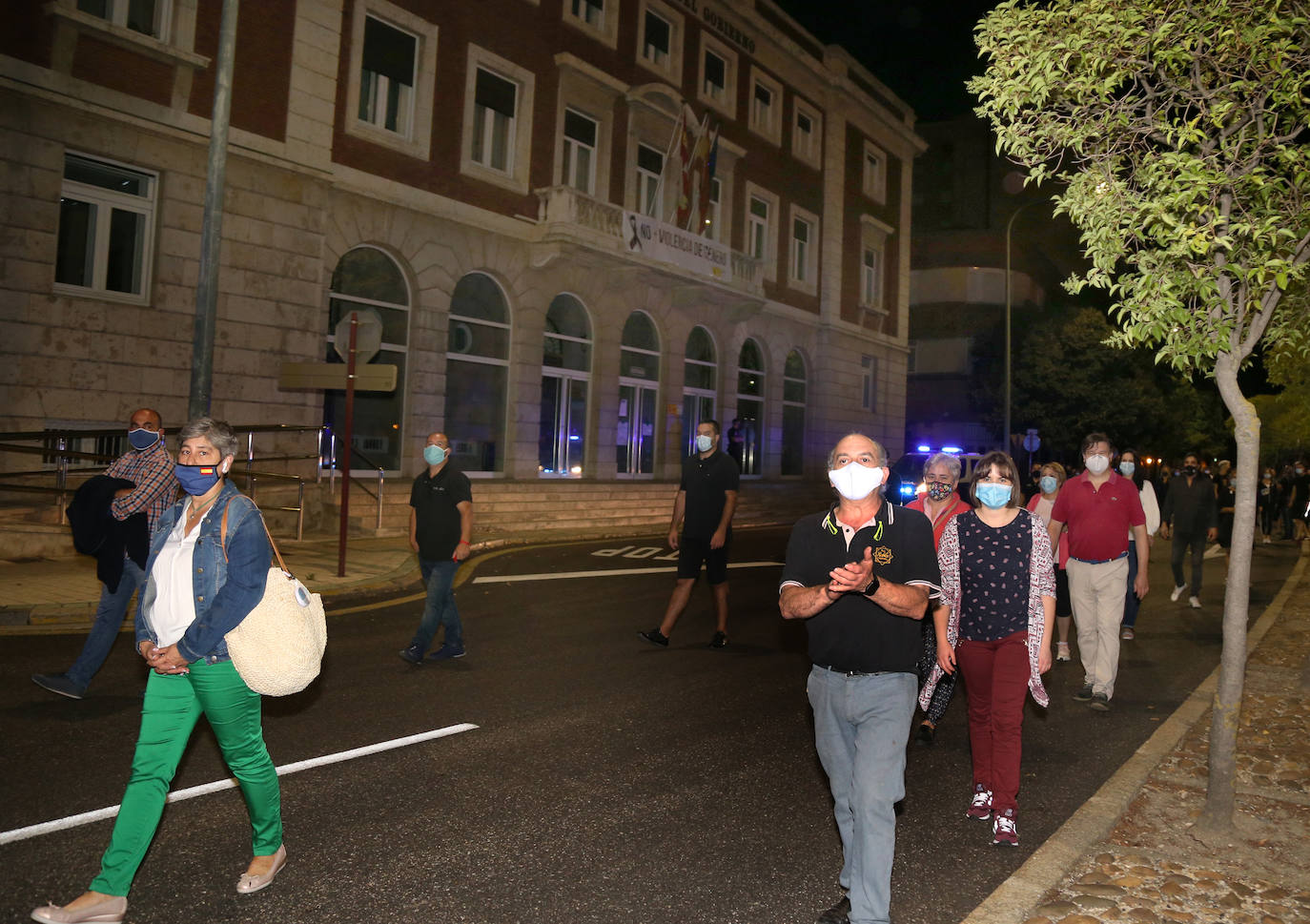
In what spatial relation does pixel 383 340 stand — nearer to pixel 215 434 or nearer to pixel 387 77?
pixel 387 77

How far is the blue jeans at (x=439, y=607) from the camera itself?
25.4 feet

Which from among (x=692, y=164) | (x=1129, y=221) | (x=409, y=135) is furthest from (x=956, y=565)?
(x=692, y=164)

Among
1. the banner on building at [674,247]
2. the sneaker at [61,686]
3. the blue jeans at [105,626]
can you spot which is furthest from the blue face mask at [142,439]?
the banner on building at [674,247]

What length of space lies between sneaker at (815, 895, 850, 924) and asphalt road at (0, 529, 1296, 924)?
117 millimetres

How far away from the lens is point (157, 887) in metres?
3.69

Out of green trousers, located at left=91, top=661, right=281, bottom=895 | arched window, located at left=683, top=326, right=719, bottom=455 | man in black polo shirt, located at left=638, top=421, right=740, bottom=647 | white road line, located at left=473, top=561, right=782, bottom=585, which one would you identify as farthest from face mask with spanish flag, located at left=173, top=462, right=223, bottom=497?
arched window, located at left=683, top=326, right=719, bottom=455

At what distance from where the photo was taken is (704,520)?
29.1ft

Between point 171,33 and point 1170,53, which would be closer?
point 1170,53

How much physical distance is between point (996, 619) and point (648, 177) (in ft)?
72.8

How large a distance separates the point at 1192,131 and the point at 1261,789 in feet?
11.7

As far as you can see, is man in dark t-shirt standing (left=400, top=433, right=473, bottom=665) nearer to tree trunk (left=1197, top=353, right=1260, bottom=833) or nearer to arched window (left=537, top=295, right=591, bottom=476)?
tree trunk (left=1197, top=353, right=1260, bottom=833)

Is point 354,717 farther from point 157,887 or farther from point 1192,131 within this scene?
point 1192,131

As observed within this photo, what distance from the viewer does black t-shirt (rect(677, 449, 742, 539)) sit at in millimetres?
8812

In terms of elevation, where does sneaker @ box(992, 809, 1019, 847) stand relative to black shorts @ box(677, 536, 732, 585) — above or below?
below
